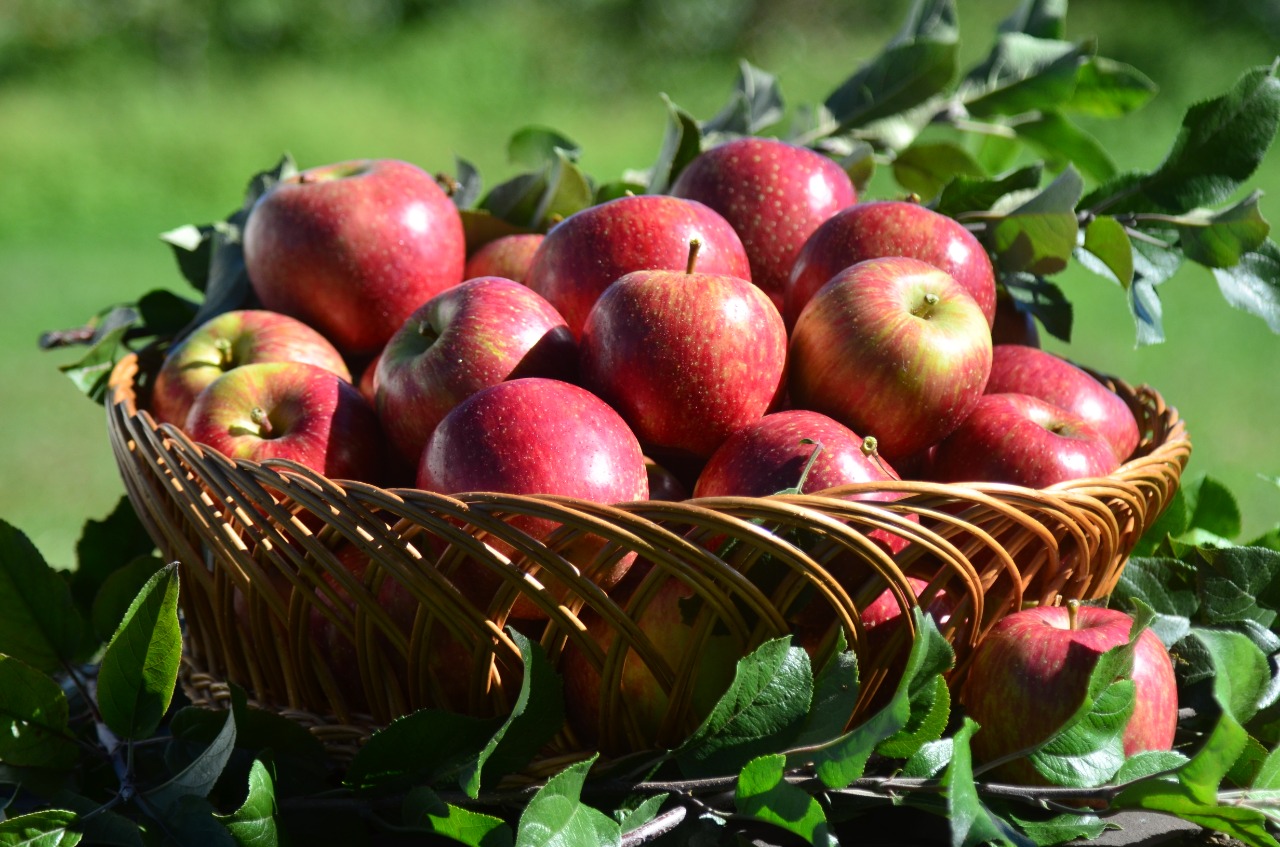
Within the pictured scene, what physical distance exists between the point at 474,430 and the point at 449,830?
294 mm

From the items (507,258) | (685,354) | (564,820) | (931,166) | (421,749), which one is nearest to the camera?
(564,820)

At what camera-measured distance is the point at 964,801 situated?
0.68 metres

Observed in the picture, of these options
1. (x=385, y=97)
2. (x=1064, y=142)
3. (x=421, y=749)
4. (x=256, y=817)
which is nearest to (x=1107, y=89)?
(x=1064, y=142)

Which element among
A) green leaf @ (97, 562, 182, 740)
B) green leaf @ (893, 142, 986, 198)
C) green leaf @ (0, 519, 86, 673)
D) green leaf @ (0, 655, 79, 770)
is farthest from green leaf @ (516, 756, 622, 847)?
Result: green leaf @ (893, 142, 986, 198)

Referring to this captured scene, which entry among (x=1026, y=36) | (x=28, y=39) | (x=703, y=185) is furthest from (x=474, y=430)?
(x=28, y=39)

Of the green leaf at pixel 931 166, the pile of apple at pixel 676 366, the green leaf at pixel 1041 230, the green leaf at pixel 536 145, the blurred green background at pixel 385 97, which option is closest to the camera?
the pile of apple at pixel 676 366

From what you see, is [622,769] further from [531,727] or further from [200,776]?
[200,776]

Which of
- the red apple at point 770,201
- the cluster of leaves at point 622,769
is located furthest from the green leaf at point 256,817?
the red apple at point 770,201

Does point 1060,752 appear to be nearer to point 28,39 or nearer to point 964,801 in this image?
point 964,801

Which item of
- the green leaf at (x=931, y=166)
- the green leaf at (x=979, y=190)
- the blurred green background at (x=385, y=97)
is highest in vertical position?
the green leaf at (x=979, y=190)

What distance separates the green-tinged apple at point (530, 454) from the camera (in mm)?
866

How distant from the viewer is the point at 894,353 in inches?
37.9

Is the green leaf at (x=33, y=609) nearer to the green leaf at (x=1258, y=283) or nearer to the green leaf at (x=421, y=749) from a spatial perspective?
the green leaf at (x=421, y=749)

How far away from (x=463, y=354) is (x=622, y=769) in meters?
0.39
